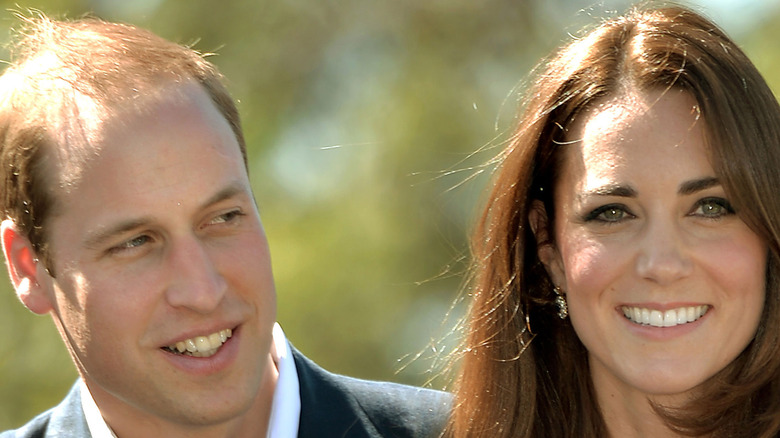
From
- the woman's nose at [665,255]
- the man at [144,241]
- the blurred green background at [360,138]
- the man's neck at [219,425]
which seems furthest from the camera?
the blurred green background at [360,138]

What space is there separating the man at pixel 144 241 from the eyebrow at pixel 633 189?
0.88 metres

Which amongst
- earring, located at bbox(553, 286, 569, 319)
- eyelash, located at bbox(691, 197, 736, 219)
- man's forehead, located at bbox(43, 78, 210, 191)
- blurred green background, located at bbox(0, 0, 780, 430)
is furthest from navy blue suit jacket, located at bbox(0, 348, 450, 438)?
blurred green background, located at bbox(0, 0, 780, 430)

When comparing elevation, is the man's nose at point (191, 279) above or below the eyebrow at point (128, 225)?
below

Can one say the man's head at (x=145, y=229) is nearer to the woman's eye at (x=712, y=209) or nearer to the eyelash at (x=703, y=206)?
the eyelash at (x=703, y=206)

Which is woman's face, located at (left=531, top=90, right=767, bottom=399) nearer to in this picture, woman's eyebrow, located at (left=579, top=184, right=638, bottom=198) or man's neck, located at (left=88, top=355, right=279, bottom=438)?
woman's eyebrow, located at (left=579, top=184, right=638, bottom=198)

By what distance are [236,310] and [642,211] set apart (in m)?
1.06

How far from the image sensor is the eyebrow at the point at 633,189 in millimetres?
2953

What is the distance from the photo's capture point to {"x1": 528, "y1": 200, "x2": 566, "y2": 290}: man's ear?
3320mm

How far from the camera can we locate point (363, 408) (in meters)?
3.40

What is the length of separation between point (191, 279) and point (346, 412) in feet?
2.05

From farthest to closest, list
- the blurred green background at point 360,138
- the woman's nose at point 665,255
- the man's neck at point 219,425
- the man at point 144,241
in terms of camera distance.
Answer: the blurred green background at point 360,138
the man's neck at point 219,425
the man at point 144,241
the woman's nose at point 665,255

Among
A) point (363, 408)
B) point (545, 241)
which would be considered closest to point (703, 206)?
point (545, 241)

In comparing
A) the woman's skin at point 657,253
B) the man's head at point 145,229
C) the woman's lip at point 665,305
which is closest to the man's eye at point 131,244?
the man's head at point 145,229

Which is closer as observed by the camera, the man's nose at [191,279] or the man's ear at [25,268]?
the man's nose at [191,279]
